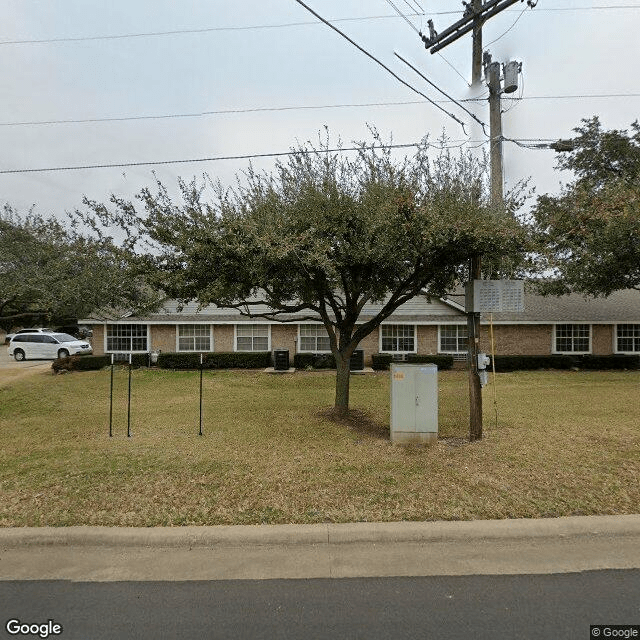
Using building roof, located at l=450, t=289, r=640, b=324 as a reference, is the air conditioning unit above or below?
below

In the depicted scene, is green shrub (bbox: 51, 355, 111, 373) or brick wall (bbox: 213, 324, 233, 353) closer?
green shrub (bbox: 51, 355, 111, 373)

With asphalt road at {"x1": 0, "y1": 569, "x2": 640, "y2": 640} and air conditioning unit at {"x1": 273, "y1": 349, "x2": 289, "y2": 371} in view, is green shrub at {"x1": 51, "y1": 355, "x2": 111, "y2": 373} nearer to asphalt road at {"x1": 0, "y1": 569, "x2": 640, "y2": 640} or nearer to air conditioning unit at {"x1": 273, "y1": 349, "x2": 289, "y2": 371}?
air conditioning unit at {"x1": 273, "y1": 349, "x2": 289, "y2": 371}

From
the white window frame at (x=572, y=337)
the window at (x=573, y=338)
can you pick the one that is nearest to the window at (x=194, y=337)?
the white window frame at (x=572, y=337)

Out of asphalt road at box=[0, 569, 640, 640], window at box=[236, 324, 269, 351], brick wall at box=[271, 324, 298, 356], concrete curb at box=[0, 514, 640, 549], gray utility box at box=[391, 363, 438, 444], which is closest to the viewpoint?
asphalt road at box=[0, 569, 640, 640]

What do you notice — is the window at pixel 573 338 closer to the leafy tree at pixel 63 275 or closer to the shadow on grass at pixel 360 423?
the shadow on grass at pixel 360 423

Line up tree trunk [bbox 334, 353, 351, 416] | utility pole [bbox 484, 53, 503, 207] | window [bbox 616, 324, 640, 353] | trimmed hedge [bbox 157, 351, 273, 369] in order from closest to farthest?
utility pole [bbox 484, 53, 503, 207], tree trunk [bbox 334, 353, 351, 416], trimmed hedge [bbox 157, 351, 273, 369], window [bbox 616, 324, 640, 353]

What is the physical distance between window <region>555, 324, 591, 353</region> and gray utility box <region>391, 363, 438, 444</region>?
16.9 meters

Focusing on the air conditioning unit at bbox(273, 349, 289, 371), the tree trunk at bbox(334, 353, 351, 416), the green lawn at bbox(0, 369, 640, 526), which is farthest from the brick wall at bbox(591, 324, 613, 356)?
the tree trunk at bbox(334, 353, 351, 416)

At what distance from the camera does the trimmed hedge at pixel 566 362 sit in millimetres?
19688

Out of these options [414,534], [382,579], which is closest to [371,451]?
[414,534]

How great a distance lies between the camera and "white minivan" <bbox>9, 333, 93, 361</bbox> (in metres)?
25.0

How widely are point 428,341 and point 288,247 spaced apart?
51.7 ft

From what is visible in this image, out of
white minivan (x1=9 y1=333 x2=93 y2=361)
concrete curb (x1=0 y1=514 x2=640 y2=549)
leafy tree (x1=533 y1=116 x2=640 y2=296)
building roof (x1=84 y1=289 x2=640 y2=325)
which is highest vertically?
leafy tree (x1=533 y1=116 x2=640 y2=296)

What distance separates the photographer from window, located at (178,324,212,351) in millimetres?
21891
